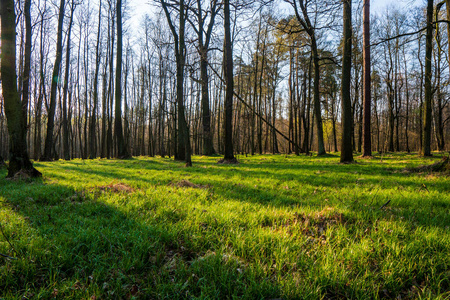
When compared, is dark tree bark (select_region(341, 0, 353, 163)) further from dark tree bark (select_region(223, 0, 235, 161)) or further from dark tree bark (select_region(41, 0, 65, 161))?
dark tree bark (select_region(41, 0, 65, 161))

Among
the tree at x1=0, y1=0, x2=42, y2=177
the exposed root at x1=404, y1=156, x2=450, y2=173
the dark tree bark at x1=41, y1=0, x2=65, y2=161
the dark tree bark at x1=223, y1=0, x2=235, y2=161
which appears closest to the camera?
the exposed root at x1=404, y1=156, x2=450, y2=173

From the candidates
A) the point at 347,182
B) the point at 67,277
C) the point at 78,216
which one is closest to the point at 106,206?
the point at 78,216

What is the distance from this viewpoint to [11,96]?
5617mm

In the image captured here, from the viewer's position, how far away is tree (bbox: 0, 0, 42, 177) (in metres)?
5.56

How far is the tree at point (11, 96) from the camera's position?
556 cm

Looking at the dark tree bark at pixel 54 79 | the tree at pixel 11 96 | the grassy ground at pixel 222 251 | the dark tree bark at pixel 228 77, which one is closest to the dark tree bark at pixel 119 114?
the dark tree bark at pixel 54 79

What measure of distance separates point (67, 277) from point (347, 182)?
5.73 metres

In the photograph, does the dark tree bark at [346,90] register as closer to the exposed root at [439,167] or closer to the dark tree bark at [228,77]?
the exposed root at [439,167]

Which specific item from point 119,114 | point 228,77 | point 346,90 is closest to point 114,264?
point 228,77

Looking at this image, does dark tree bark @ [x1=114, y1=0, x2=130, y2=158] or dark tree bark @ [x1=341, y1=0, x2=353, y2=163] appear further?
dark tree bark @ [x1=114, y1=0, x2=130, y2=158]

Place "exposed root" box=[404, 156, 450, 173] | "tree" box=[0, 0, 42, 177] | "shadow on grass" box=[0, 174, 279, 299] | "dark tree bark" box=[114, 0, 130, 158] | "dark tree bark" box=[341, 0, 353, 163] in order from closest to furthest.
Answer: "shadow on grass" box=[0, 174, 279, 299] < "exposed root" box=[404, 156, 450, 173] < "tree" box=[0, 0, 42, 177] < "dark tree bark" box=[341, 0, 353, 163] < "dark tree bark" box=[114, 0, 130, 158]

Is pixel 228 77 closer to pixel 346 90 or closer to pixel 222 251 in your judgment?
pixel 346 90

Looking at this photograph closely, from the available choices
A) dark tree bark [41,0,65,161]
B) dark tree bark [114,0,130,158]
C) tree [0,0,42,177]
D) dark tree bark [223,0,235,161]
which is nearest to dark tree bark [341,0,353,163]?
dark tree bark [223,0,235,161]

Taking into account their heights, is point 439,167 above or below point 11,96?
below
